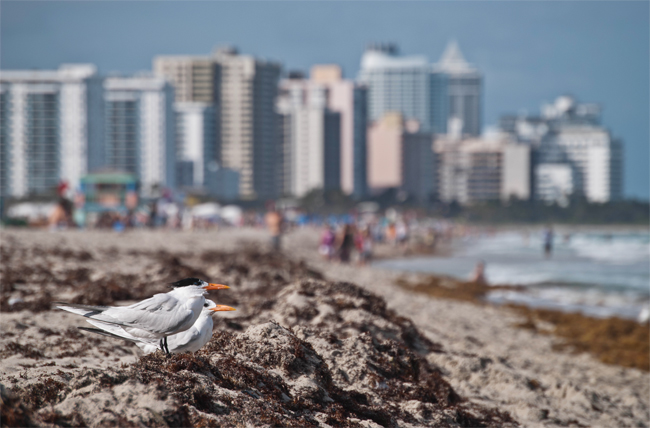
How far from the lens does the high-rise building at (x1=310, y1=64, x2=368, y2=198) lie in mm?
143875

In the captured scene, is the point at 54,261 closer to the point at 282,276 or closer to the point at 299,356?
the point at 282,276

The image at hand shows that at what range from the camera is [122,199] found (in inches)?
1355

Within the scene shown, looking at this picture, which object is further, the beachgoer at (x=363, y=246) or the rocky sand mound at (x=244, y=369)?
the beachgoer at (x=363, y=246)

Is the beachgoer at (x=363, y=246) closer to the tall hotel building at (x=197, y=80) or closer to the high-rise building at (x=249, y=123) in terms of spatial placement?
the high-rise building at (x=249, y=123)

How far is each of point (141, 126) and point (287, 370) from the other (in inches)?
4478

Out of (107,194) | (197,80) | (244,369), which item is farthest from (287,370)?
(197,80)

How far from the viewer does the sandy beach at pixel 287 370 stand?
13.5 ft

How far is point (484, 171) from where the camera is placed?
15075 centimetres

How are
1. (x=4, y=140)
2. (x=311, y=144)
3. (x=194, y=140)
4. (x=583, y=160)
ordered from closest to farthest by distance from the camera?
1. (x=4, y=140)
2. (x=194, y=140)
3. (x=311, y=144)
4. (x=583, y=160)

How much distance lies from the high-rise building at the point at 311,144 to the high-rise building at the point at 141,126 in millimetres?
31433

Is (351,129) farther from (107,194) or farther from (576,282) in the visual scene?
(576,282)

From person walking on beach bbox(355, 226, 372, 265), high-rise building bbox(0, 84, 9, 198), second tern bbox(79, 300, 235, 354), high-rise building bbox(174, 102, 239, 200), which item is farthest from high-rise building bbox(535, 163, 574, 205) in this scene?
second tern bbox(79, 300, 235, 354)

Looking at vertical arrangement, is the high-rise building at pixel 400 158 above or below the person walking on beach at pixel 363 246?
above

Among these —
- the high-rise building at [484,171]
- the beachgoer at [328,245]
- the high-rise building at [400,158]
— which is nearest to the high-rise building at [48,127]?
the high-rise building at [400,158]
